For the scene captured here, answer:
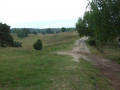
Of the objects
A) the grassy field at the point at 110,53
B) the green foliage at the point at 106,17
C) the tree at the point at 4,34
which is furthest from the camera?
the tree at the point at 4,34

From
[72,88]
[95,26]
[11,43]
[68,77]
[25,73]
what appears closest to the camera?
[72,88]

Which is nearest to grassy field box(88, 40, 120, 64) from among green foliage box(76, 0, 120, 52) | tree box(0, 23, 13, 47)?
green foliage box(76, 0, 120, 52)

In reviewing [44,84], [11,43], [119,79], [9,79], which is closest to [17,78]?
[9,79]

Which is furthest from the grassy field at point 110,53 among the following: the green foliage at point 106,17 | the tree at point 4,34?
the tree at point 4,34

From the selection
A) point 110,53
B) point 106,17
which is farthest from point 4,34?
point 106,17

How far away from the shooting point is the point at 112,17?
22484mm

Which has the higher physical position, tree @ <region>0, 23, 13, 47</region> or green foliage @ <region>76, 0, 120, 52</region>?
green foliage @ <region>76, 0, 120, 52</region>

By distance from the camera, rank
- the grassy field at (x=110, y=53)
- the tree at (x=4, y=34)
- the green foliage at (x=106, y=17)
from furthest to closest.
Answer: the tree at (x=4, y=34) → the grassy field at (x=110, y=53) → the green foliage at (x=106, y=17)

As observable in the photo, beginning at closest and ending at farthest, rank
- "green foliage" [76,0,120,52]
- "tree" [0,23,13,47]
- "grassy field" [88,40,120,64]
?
"green foliage" [76,0,120,52], "grassy field" [88,40,120,64], "tree" [0,23,13,47]

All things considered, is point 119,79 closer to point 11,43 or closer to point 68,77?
point 68,77

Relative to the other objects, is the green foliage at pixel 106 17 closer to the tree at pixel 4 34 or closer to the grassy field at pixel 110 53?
the grassy field at pixel 110 53

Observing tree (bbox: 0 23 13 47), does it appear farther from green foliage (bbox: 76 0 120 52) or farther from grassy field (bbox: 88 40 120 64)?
green foliage (bbox: 76 0 120 52)

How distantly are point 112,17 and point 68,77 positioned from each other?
11896mm

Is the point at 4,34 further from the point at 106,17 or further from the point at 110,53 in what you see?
the point at 106,17
